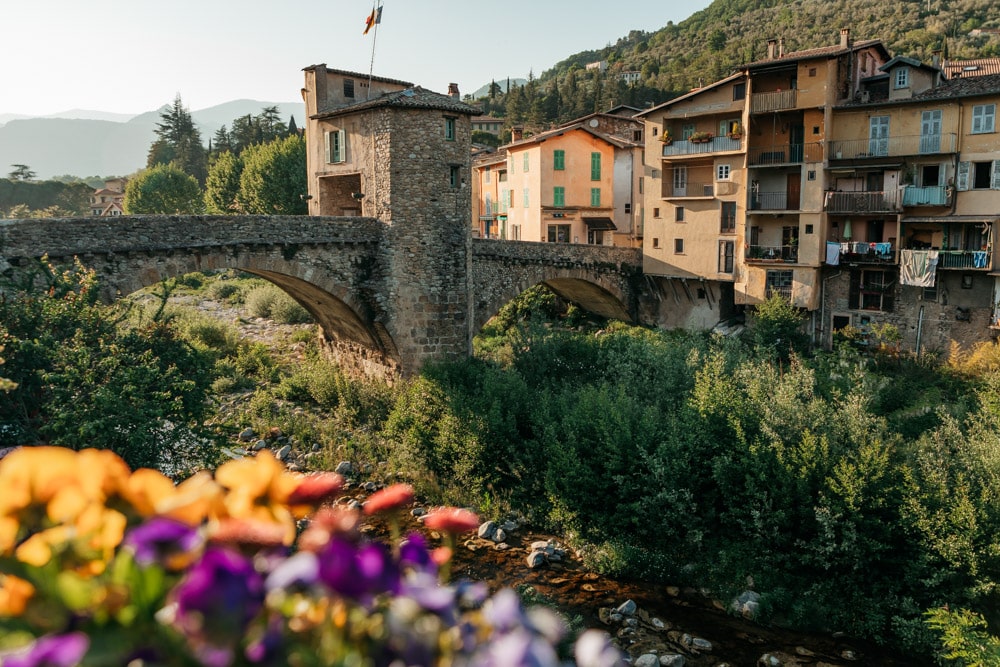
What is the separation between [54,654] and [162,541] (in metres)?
0.29

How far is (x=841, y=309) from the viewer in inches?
1065

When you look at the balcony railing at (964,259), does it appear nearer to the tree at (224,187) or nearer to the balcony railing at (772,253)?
the balcony railing at (772,253)

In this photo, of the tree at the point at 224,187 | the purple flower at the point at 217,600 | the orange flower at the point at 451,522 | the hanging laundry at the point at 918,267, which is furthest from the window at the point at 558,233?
the purple flower at the point at 217,600

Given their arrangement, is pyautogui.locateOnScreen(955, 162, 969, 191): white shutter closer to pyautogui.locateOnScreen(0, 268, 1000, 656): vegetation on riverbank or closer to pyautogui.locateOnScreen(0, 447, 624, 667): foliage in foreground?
pyautogui.locateOnScreen(0, 268, 1000, 656): vegetation on riverbank

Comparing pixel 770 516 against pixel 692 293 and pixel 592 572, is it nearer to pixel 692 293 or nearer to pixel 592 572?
pixel 592 572

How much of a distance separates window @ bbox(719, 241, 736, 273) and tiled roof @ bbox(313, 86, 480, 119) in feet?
39.6

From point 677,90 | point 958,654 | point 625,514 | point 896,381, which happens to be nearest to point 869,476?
point 958,654

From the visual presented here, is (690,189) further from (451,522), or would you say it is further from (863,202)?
(451,522)

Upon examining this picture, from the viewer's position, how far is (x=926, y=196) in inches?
965

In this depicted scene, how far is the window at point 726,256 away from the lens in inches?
1136

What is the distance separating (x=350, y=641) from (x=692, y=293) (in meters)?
30.0

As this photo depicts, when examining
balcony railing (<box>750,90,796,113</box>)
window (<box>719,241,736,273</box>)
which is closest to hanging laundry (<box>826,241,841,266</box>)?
window (<box>719,241,736,273</box>)

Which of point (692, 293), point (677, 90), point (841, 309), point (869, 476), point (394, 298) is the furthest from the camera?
point (677, 90)

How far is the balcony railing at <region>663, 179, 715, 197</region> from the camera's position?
2934cm
